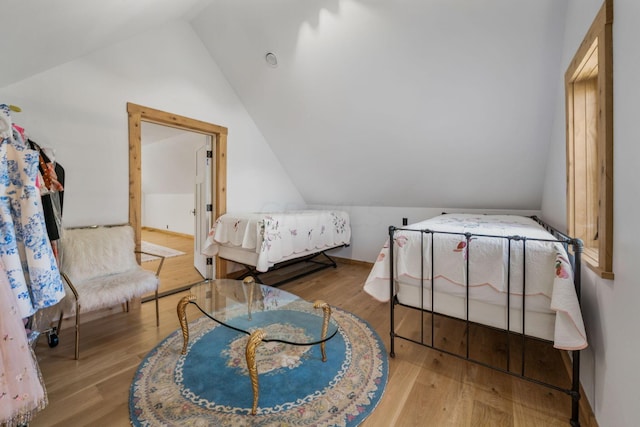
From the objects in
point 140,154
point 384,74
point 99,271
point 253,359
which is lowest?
point 253,359

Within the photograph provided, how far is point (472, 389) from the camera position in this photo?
57.0 inches

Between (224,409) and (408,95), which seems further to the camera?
(408,95)

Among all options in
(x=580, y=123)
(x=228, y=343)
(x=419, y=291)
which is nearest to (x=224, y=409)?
(x=228, y=343)

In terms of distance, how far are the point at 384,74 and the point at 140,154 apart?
2.35 meters

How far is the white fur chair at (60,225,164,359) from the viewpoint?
1.77m

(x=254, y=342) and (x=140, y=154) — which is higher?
(x=140, y=154)

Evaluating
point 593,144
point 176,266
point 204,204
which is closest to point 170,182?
point 176,266

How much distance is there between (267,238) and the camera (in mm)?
2648

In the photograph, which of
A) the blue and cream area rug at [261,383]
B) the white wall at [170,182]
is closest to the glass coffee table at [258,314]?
the blue and cream area rug at [261,383]

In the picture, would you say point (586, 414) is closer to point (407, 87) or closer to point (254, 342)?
point (254, 342)

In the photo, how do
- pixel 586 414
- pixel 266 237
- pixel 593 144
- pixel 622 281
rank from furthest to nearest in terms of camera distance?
pixel 266 237
pixel 593 144
pixel 586 414
pixel 622 281

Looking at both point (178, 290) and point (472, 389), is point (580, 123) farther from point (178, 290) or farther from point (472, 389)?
point (178, 290)

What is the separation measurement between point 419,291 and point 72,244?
2533 mm

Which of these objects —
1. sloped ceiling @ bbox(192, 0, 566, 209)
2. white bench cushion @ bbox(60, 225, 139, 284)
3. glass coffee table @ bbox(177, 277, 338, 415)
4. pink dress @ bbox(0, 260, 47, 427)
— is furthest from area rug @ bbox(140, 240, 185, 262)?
pink dress @ bbox(0, 260, 47, 427)
